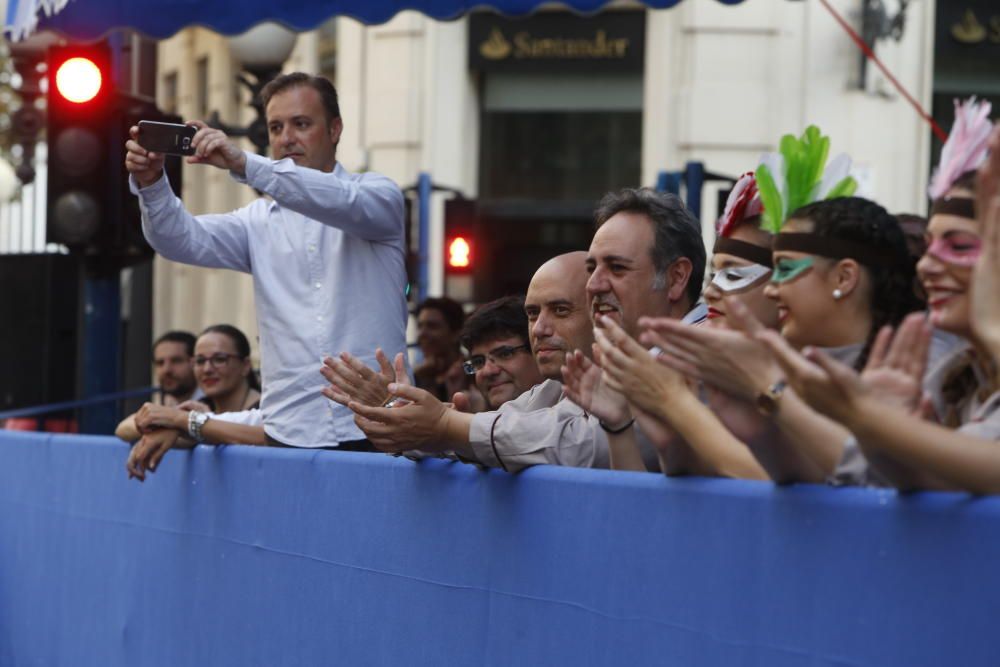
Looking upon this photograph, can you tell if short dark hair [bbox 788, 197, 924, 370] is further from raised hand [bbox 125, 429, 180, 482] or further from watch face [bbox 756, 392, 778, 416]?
raised hand [bbox 125, 429, 180, 482]

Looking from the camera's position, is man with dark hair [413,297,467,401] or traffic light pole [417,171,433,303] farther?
traffic light pole [417,171,433,303]

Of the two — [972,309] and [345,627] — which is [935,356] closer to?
[972,309]

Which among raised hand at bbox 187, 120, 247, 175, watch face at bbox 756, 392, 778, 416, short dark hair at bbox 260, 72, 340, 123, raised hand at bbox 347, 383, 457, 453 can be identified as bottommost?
raised hand at bbox 347, 383, 457, 453

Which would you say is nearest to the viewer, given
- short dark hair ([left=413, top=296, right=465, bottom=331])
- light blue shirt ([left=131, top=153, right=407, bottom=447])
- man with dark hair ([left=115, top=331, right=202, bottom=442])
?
light blue shirt ([left=131, top=153, right=407, bottom=447])

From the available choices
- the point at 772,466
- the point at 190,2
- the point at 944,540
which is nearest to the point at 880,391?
the point at 944,540

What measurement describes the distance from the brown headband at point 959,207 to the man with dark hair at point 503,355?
127 inches

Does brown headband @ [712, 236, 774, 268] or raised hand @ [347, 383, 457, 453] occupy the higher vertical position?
brown headband @ [712, 236, 774, 268]

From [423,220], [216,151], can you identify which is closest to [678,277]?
[216,151]

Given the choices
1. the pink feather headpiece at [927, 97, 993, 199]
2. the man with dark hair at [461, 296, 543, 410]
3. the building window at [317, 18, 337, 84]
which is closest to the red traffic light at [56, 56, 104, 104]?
the man with dark hair at [461, 296, 543, 410]

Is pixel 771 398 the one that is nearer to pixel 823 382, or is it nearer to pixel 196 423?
pixel 823 382

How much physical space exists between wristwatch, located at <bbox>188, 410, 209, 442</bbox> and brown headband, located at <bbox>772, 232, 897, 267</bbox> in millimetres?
3338

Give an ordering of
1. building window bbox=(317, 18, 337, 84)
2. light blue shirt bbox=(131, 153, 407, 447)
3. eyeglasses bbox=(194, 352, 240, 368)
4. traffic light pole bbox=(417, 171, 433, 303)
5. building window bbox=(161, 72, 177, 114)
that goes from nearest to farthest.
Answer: light blue shirt bbox=(131, 153, 407, 447) < eyeglasses bbox=(194, 352, 240, 368) < traffic light pole bbox=(417, 171, 433, 303) < building window bbox=(317, 18, 337, 84) < building window bbox=(161, 72, 177, 114)

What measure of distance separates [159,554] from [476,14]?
13.3 meters

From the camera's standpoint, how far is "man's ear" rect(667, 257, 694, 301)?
5.45 m
